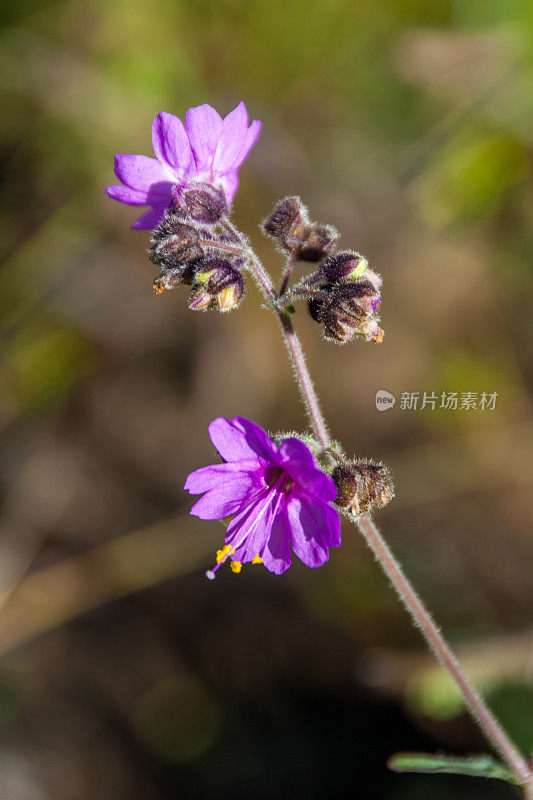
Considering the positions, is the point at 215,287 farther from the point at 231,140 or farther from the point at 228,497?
the point at 228,497

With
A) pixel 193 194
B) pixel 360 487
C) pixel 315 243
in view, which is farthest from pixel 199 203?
pixel 360 487

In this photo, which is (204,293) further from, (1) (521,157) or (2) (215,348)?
(1) (521,157)

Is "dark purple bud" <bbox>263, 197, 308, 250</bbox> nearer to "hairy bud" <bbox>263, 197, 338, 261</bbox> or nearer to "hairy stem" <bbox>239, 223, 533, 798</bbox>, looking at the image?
"hairy bud" <bbox>263, 197, 338, 261</bbox>

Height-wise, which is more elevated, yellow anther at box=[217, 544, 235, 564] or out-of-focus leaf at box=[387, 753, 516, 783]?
yellow anther at box=[217, 544, 235, 564]

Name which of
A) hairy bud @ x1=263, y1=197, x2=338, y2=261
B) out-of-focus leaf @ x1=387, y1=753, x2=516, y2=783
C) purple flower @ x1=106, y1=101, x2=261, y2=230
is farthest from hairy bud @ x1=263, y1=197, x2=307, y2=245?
out-of-focus leaf @ x1=387, y1=753, x2=516, y2=783

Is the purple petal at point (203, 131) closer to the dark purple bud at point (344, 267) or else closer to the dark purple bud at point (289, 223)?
the dark purple bud at point (289, 223)

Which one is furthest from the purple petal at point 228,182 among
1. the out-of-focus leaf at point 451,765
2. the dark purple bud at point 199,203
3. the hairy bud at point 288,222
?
the out-of-focus leaf at point 451,765
